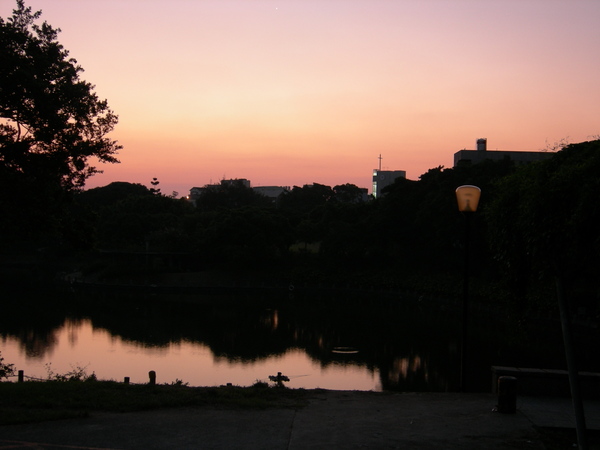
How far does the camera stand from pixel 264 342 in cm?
3000

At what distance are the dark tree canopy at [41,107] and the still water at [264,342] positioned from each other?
943 cm

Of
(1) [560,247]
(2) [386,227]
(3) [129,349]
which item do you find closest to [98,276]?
(2) [386,227]

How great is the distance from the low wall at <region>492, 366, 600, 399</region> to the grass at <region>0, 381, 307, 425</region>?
134 inches

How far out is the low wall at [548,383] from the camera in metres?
9.20

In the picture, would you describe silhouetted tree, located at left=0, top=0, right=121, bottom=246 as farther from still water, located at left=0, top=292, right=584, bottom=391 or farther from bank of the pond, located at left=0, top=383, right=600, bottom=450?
still water, located at left=0, top=292, right=584, bottom=391

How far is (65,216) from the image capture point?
15.1m

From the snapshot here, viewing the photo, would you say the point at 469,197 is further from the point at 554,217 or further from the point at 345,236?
the point at 345,236

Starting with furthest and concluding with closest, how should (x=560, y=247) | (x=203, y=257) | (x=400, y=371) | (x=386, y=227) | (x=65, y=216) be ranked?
(x=203, y=257)
(x=386, y=227)
(x=400, y=371)
(x=65, y=216)
(x=560, y=247)

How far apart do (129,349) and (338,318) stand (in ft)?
49.9

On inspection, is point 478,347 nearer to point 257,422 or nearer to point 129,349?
point 129,349

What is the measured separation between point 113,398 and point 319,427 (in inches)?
130

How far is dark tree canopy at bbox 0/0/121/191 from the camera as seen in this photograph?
44.3ft


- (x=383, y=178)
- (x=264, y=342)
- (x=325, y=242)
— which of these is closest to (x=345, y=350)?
(x=264, y=342)

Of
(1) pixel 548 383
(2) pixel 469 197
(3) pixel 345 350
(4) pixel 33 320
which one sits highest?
(2) pixel 469 197
